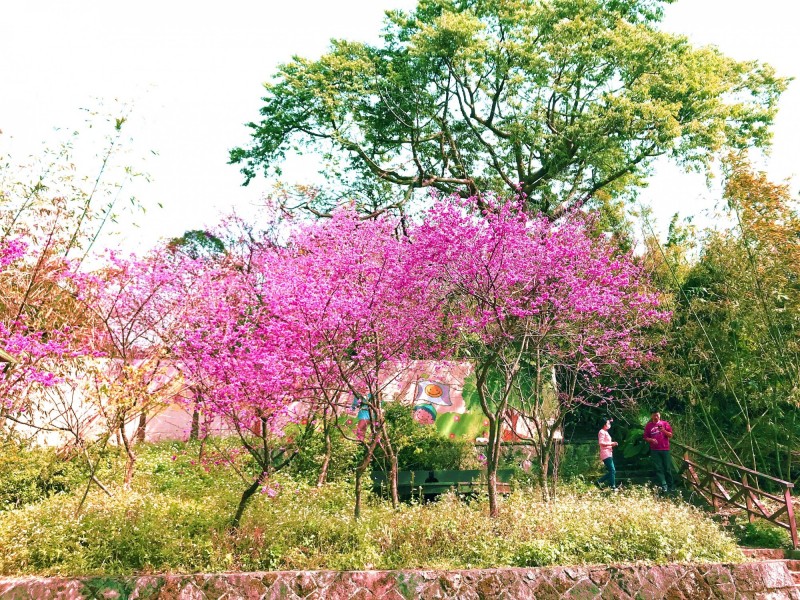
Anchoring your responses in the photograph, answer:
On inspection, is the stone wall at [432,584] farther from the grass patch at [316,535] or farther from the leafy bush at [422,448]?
the leafy bush at [422,448]

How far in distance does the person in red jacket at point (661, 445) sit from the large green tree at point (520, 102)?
6.24 metres

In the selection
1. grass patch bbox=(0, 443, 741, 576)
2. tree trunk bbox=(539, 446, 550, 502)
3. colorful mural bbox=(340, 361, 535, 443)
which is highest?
colorful mural bbox=(340, 361, 535, 443)

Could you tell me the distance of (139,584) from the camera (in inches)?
285

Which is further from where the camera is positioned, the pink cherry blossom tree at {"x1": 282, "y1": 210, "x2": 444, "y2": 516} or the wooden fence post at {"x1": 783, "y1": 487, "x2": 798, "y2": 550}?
the wooden fence post at {"x1": 783, "y1": 487, "x2": 798, "y2": 550}

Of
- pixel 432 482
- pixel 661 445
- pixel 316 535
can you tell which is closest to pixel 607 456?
pixel 661 445

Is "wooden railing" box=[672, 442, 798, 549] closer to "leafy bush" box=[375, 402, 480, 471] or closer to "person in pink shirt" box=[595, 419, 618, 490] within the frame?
"person in pink shirt" box=[595, 419, 618, 490]

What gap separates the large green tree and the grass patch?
10.1 m

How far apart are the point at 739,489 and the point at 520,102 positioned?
1168 centimetres

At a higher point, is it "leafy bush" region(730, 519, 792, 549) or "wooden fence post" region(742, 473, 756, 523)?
"wooden fence post" region(742, 473, 756, 523)

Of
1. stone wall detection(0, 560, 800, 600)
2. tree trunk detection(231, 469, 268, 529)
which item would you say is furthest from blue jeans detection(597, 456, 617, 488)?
tree trunk detection(231, 469, 268, 529)

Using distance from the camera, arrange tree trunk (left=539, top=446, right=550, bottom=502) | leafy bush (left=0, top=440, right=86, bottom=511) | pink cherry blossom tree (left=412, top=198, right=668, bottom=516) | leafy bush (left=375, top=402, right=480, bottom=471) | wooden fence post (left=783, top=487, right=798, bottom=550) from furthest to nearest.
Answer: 1. leafy bush (left=375, top=402, right=480, bottom=471)
2. tree trunk (left=539, top=446, right=550, bottom=502)
3. wooden fence post (left=783, top=487, right=798, bottom=550)
4. leafy bush (left=0, top=440, right=86, bottom=511)
5. pink cherry blossom tree (left=412, top=198, right=668, bottom=516)

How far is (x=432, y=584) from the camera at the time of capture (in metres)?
7.69

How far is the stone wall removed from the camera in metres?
7.18

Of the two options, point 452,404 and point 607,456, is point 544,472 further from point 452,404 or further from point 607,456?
point 452,404
